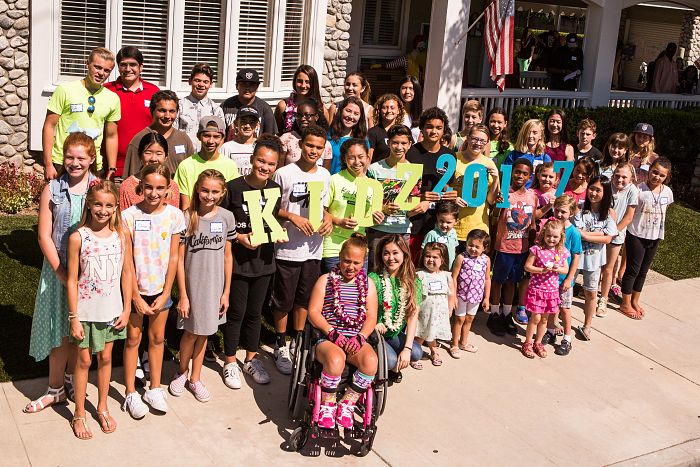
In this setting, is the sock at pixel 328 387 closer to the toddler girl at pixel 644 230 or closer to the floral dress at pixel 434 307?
the floral dress at pixel 434 307

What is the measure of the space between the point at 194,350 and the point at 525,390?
269 centimetres

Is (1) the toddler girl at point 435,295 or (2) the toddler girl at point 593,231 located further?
(2) the toddler girl at point 593,231

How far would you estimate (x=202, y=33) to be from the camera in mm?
11430

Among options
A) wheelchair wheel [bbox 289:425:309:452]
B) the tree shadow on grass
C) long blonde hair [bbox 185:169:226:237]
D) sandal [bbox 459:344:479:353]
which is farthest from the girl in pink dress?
the tree shadow on grass

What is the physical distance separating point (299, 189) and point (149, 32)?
497 cm

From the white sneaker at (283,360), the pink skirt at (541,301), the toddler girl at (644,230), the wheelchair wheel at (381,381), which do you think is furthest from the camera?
the toddler girl at (644,230)

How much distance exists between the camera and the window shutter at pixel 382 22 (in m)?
16.5

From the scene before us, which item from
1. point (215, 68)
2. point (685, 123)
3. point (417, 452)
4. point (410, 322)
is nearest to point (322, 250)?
point (410, 322)

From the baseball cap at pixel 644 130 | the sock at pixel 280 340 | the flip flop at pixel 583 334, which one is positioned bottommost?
the flip flop at pixel 583 334

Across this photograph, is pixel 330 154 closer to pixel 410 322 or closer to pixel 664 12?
pixel 410 322

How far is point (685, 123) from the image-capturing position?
16.0 m

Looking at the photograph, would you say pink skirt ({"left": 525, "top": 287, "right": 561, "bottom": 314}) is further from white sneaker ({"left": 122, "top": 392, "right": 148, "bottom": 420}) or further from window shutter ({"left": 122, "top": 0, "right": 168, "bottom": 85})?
window shutter ({"left": 122, "top": 0, "right": 168, "bottom": 85})

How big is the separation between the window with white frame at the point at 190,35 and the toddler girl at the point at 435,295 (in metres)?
5.32

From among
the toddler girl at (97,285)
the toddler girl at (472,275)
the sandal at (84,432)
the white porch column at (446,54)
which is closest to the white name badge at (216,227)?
the toddler girl at (97,285)
